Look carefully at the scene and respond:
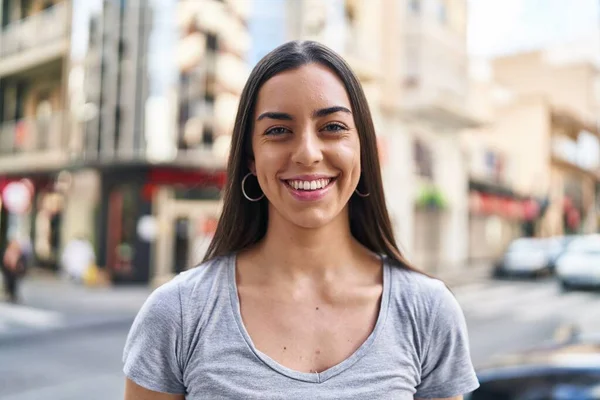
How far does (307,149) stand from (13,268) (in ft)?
44.3

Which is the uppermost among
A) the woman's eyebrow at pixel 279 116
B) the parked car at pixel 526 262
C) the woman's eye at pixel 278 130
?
the woman's eyebrow at pixel 279 116

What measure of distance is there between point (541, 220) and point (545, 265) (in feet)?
67.4

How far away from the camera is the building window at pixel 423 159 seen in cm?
2342

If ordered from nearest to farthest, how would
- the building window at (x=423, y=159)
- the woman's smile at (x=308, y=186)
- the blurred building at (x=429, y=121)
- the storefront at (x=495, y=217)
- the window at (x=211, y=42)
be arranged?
the woman's smile at (x=308, y=186) → the window at (x=211, y=42) → the blurred building at (x=429, y=121) → the building window at (x=423, y=159) → the storefront at (x=495, y=217)

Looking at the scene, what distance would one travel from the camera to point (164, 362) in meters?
1.44

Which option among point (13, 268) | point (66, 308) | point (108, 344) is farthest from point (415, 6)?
point (108, 344)

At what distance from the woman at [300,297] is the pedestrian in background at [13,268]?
1300cm

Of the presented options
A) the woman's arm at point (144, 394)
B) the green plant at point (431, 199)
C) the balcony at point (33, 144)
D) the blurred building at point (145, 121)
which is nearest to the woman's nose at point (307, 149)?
the woman's arm at point (144, 394)

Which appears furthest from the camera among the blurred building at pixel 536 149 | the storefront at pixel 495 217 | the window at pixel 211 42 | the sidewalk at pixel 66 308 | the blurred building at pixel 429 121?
the blurred building at pixel 536 149

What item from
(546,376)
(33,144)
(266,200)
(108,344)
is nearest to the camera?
(266,200)

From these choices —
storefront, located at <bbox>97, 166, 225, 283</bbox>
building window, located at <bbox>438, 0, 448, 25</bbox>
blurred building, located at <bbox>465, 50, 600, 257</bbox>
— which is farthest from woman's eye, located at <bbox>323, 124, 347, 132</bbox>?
blurred building, located at <bbox>465, 50, 600, 257</bbox>

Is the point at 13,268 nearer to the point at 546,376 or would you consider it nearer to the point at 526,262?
the point at 546,376

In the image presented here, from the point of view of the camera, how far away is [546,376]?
10.6ft

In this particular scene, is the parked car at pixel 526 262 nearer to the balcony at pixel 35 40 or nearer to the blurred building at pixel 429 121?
the blurred building at pixel 429 121
